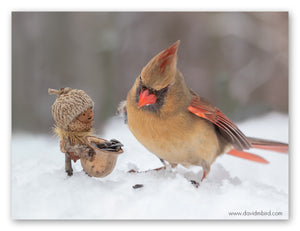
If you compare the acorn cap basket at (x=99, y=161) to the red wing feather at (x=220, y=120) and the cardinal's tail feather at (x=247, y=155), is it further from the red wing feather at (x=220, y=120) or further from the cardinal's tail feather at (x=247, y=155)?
the cardinal's tail feather at (x=247, y=155)

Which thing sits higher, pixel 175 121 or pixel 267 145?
pixel 175 121

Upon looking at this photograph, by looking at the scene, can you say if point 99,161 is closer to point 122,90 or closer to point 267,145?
point 122,90

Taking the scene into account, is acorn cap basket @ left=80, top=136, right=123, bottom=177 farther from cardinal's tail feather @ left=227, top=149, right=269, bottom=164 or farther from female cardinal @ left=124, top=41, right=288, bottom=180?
cardinal's tail feather @ left=227, top=149, right=269, bottom=164

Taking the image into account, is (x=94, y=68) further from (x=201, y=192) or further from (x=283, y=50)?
(x=283, y=50)

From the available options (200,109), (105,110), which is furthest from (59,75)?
(200,109)

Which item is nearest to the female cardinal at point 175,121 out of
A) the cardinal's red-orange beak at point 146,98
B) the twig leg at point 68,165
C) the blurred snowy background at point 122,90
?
the cardinal's red-orange beak at point 146,98

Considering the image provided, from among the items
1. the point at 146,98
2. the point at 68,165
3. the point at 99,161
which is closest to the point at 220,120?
the point at 146,98

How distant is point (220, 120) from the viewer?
205 cm

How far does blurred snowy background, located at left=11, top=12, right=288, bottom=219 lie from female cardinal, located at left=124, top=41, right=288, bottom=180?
0.10m

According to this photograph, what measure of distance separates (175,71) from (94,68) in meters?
0.56

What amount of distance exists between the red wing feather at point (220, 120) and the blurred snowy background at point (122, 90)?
64mm

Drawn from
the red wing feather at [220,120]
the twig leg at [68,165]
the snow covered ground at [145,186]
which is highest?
the red wing feather at [220,120]

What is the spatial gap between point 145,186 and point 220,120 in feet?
1.95

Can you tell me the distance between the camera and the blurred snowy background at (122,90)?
6.92ft
